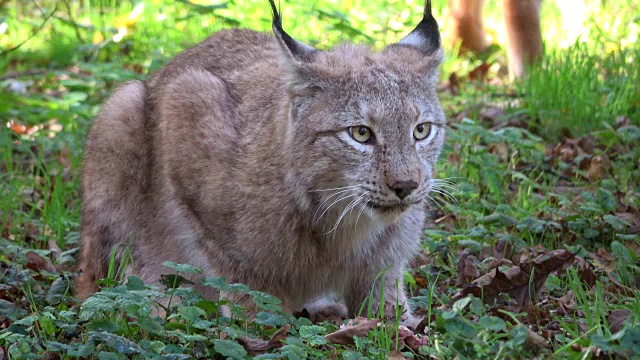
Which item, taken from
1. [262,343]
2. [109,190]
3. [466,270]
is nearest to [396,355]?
[262,343]

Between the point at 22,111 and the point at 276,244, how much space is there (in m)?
3.66

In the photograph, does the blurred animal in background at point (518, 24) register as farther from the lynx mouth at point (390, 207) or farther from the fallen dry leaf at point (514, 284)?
the lynx mouth at point (390, 207)

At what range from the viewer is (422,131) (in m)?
4.29

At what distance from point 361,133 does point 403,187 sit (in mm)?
321

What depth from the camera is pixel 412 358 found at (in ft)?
12.0

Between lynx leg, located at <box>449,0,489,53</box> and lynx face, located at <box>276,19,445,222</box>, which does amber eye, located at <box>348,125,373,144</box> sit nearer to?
lynx face, located at <box>276,19,445,222</box>

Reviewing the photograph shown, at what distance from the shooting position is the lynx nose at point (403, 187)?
13.1ft

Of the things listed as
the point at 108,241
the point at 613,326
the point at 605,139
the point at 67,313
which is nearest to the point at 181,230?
the point at 108,241

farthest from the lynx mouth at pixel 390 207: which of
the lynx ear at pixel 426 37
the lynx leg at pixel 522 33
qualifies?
the lynx leg at pixel 522 33

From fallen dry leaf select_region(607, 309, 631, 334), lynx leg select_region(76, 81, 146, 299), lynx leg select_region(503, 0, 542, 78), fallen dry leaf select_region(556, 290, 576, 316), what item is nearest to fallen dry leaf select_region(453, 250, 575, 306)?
fallen dry leaf select_region(556, 290, 576, 316)

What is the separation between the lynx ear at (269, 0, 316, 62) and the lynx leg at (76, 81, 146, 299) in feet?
4.08

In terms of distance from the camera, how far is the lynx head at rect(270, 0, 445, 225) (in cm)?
406

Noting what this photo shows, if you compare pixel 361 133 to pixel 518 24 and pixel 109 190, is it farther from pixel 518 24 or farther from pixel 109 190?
pixel 518 24

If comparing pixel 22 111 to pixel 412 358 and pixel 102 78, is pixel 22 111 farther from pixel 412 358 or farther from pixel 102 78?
pixel 412 358
